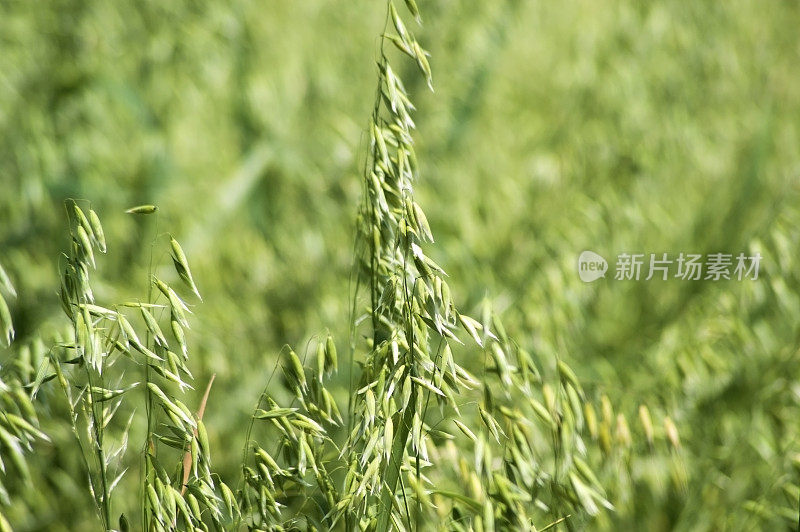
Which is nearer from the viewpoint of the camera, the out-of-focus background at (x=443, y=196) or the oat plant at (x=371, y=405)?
the oat plant at (x=371, y=405)

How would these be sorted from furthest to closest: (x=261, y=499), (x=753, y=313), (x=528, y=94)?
(x=528, y=94)
(x=753, y=313)
(x=261, y=499)

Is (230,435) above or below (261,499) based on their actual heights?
below

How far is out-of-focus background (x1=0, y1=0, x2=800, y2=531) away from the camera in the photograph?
118 centimetres

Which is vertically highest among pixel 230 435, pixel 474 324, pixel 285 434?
pixel 474 324

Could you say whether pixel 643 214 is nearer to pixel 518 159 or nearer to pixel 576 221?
pixel 576 221

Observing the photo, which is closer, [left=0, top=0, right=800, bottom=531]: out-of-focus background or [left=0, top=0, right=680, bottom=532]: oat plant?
[left=0, top=0, right=680, bottom=532]: oat plant

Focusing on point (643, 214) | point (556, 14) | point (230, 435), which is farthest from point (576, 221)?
point (556, 14)

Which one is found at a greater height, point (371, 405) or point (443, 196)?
point (371, 405)

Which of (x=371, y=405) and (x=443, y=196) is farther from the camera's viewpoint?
(x=443, y=196)

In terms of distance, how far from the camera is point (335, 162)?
5.57ft

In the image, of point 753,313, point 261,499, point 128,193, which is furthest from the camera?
point 128,193

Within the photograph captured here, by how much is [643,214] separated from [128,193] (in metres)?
1.14

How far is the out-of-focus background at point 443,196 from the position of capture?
1180mm

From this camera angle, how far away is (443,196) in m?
1.79
